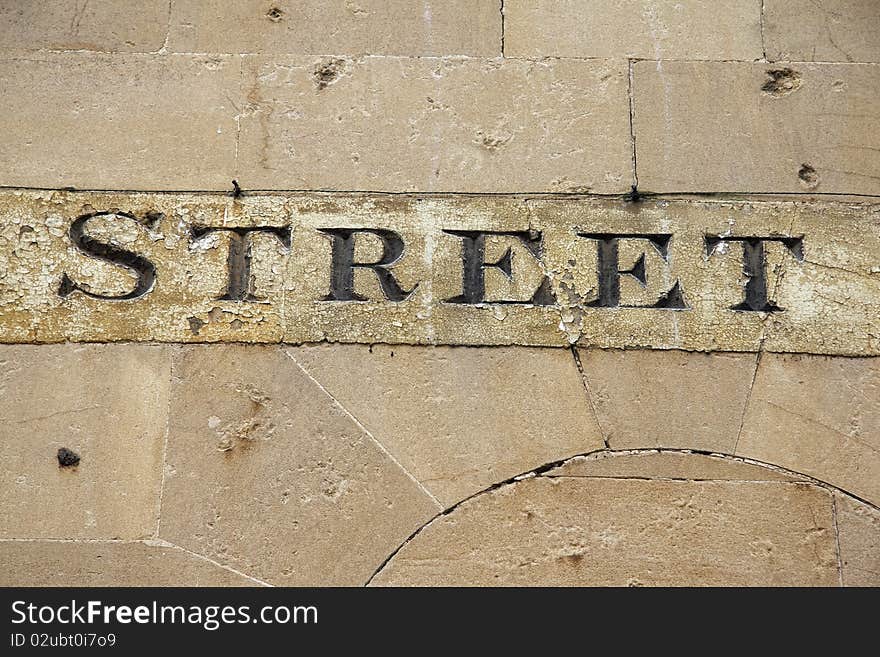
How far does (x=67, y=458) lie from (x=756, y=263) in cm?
249

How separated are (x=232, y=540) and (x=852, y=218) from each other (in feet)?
8.06

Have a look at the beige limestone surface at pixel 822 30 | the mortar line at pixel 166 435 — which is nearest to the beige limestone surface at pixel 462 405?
the mortar line at pixel 166 435

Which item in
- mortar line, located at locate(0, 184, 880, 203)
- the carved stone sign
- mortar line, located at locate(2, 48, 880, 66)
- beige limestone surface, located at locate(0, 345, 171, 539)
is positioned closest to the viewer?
beige limestone surface, located at locate(0, 345, 171, 539)

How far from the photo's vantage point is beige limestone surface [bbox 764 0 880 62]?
3170 mm

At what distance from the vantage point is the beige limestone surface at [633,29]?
3.18 metres

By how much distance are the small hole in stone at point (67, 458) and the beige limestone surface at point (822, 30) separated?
2.91 meters

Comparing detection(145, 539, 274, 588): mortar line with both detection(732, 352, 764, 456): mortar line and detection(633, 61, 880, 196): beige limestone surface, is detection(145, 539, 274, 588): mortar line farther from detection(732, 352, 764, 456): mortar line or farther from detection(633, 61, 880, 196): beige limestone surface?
detection(633, 61, 880, 196): beige limestone surface

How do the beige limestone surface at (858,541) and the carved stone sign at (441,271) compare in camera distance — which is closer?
the beige limestone surface at (858,541)

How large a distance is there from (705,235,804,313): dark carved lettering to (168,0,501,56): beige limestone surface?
112cm

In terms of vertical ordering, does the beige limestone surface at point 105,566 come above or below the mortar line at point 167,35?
below

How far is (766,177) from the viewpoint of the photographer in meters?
3.05

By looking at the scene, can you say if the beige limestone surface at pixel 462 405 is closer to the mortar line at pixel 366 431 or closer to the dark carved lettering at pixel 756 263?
the mortar line at pixel 366 431

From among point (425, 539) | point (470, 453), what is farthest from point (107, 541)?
point (470, 453)

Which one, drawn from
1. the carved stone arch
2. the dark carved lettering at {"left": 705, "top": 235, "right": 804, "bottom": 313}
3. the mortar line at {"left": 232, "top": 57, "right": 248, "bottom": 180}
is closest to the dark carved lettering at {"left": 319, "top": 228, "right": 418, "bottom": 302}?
the mortar line at {"left": 232, "top": 57, "right": 248, "bottom": 180}
